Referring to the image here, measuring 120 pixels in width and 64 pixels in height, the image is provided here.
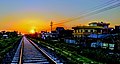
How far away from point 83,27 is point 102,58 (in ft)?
218

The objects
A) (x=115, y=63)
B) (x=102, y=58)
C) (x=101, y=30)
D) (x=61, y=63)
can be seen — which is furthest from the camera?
(x=101, y=30)

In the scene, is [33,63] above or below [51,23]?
below

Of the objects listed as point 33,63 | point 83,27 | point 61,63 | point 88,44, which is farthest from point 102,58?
point 83,27

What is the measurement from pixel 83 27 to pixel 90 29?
10.8 ft

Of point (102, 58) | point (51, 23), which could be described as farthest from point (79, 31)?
point (102, 58)

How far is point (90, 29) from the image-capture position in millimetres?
86125

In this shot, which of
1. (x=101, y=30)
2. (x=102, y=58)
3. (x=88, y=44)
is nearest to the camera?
(x=102, y=58)

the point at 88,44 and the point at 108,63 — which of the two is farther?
the point at 88,44

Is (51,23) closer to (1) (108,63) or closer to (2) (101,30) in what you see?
(2) (101,30)

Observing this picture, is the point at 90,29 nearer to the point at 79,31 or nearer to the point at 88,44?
the point at 79,31

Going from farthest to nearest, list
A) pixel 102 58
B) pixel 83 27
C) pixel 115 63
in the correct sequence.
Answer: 1. pixel 83 27
2. pixel 102 58
3. pixel 115 63

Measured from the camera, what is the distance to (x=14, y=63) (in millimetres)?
17453

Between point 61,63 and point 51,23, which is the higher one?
point 51,23

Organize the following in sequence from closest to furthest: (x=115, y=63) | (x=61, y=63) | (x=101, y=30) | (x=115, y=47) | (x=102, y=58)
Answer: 1. (x=115, y=63)
2. (x=61, y=63)
3. (x=102, y=58)
4. (x=115, y=47)
5. (x=101, y=30)
